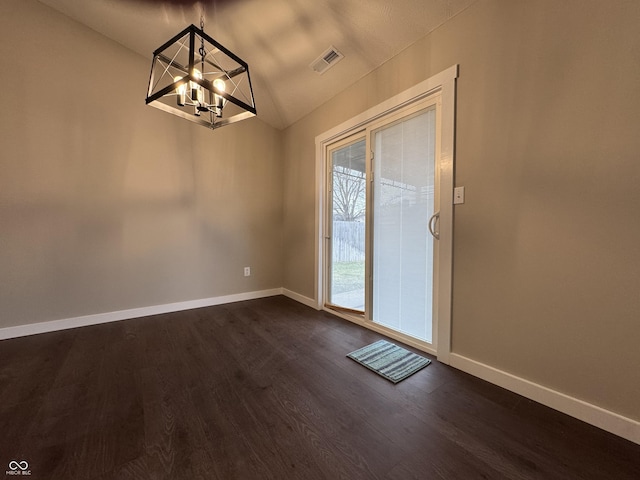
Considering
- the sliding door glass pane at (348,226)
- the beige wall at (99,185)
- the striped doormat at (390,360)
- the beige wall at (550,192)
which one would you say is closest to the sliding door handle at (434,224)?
the beige wall at (550,192)

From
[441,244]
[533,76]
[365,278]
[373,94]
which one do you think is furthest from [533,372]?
[373,94]

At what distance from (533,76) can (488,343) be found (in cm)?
169

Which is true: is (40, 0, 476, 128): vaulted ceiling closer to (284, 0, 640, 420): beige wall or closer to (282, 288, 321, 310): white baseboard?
(284, 0, 640, 420): beige wall

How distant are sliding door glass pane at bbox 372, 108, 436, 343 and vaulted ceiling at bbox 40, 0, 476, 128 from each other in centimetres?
67

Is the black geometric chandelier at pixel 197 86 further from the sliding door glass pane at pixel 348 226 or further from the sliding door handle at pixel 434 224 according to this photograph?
the sliding door handle at pixel 434 224

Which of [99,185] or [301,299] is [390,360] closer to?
[301,299]

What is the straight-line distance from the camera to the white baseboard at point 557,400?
1.20 meters

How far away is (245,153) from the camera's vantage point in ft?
11.8

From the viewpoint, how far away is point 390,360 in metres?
1.94

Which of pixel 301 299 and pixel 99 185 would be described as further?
pixel 301 299

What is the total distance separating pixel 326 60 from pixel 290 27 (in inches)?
17.0

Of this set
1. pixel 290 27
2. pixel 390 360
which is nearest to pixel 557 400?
pixel 390 360

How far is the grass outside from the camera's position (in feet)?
9.29

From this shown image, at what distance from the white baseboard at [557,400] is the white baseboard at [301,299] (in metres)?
1.80
